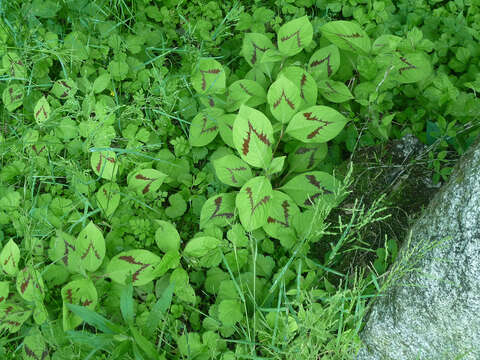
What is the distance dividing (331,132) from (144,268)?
1.18 metres

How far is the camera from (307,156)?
2.32 meters

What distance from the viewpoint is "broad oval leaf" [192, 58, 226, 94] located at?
7.82 ft

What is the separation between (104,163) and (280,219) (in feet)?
3.24

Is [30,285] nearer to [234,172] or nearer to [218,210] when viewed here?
[218,210]

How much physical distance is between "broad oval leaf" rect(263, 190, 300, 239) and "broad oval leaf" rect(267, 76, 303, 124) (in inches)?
17.2

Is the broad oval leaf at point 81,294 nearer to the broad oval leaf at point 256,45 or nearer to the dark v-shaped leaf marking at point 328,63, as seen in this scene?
the broad oval leaf at point 256,45

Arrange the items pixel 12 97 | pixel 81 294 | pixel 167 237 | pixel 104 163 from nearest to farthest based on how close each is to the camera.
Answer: pixel 81 294 < pixel 167 237 < pixel 104 163 < pixel 12 97

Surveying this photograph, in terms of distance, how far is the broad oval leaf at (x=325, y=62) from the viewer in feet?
7.75

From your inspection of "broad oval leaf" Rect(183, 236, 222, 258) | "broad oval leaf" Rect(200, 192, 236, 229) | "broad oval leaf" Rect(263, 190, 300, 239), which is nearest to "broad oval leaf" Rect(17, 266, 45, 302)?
"broad oval leaf" Rect(183, 236, 222, 258)

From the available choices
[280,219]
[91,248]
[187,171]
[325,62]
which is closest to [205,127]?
[187,171]

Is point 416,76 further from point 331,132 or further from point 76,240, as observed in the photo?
point 76,240

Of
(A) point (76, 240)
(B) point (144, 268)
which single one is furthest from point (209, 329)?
(A) point (76, 240)

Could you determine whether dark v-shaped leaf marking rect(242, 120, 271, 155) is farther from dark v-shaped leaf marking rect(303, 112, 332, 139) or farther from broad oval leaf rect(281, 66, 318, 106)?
broad oval leaf rect(281, 66, 318, 106)

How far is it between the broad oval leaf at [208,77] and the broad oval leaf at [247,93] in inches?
3.2
